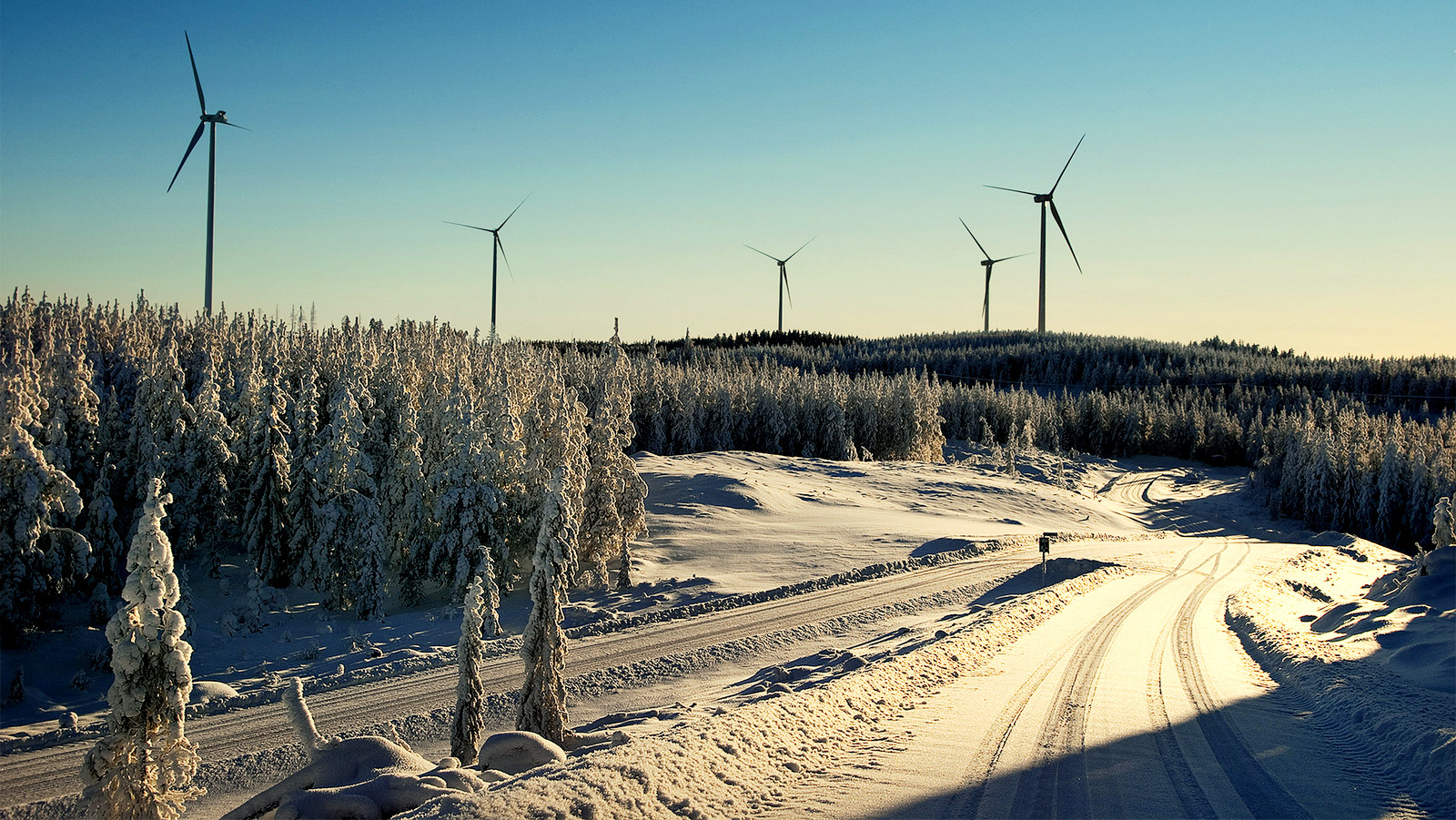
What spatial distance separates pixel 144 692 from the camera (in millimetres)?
8914

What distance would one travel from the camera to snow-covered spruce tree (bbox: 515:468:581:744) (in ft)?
40.5

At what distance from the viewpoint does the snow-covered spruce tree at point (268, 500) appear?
81.1 feet

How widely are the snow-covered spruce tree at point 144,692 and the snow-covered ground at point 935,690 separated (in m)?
2.70

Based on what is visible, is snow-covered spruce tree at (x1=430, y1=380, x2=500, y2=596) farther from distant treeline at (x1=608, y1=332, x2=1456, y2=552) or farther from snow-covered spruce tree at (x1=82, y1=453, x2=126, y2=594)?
distant treeline at (x1=608, y1=332, x2=1456, y2=552)

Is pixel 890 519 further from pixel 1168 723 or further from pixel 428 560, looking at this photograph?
pixel 1168 723

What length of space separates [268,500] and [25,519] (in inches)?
238

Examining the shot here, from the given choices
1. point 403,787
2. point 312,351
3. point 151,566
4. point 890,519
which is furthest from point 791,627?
point 312,351

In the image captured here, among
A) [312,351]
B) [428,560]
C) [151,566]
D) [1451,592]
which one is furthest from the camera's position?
[312,351]

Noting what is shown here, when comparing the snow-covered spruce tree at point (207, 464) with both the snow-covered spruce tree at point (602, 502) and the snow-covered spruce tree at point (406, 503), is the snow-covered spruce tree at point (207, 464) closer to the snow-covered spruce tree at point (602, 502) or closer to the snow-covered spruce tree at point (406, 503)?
the snow-covered spruce tree at point (406, 503)

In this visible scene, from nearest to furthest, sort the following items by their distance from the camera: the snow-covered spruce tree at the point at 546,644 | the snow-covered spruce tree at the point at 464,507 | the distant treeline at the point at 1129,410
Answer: the snow-covered spruce tree at the point at 546,644
the snow-covered spruce tree at the point at 464,507
the distant treeline at the point at 1129,410

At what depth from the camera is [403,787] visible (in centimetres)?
932

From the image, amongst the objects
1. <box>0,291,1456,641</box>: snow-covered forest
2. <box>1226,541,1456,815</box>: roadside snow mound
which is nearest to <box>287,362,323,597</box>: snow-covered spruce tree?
<box>0,291,1456,641</box>: snow-covered forest

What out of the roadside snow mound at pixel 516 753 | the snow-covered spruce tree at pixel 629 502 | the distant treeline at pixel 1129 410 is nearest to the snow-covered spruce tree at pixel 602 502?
the snow-covered spruce tree at pixel 629 502

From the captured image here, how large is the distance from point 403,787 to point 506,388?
20.1 metres
